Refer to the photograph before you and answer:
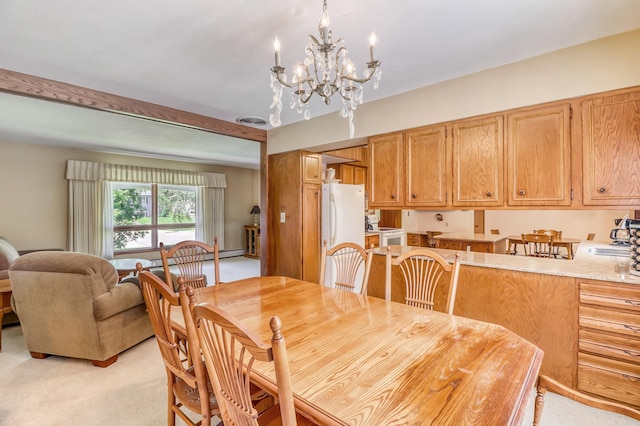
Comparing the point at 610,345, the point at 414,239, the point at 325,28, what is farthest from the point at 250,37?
the point at 414,239

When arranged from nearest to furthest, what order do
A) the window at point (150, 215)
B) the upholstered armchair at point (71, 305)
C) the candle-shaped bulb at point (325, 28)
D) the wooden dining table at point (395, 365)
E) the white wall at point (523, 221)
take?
the wooden dining table at point (395, 365) → the candle-shaped bulb at point (325, 28) → the upholstered armchair at point (71, 305) → the window at point (150, 215) → the white wall at point (523, 221)

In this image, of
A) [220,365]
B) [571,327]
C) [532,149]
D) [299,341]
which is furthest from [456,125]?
[220,365]

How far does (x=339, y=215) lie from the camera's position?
4.09 metres

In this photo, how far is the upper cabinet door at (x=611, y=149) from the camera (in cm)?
190

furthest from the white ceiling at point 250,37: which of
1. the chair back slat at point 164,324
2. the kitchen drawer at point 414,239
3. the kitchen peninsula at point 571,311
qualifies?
the kitchen drawer at point 414,239

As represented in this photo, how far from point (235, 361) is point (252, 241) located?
710 cm

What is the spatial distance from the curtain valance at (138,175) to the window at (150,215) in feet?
0.77

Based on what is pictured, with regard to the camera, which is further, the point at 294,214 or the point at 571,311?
the point at 294,214

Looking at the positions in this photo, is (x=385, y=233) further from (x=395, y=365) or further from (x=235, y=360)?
(x=235, y=360)

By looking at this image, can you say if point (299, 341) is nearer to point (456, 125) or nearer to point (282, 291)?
point (282, 291)

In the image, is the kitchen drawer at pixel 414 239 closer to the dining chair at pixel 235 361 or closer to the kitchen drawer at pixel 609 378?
the kitchen drawer at pixel 609 378

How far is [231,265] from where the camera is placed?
22.0 feet

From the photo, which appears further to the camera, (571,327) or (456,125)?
(456,125)

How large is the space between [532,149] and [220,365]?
2478mm
